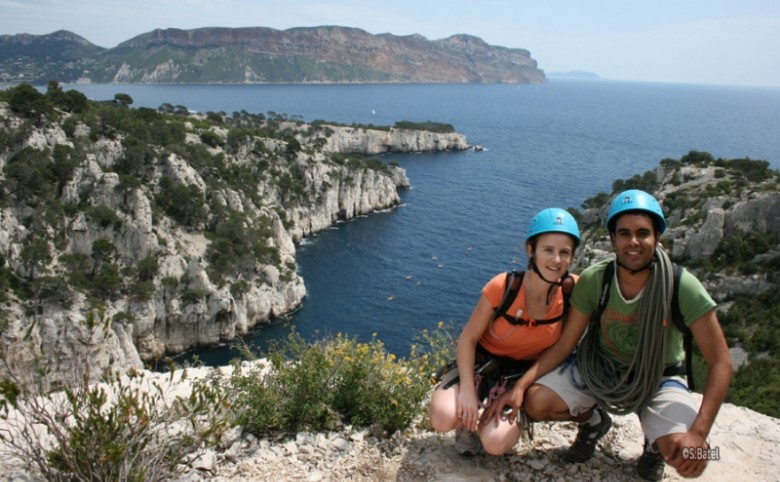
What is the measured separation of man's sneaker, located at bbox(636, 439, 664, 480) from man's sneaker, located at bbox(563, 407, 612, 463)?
47cm

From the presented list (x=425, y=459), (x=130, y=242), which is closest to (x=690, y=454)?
(x=425, y=459)

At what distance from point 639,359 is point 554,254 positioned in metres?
1.46

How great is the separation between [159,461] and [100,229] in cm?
3831

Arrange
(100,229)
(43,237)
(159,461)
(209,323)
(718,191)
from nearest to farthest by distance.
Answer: (159,461) < (43,237) < (100,229) < (209,323) < (718,191)

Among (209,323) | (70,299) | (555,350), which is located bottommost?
(209,323)

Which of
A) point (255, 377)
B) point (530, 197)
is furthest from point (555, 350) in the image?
point (530, 197)

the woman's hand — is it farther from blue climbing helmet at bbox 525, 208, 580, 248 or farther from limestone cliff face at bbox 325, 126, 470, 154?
limestone cliff face at bbox 325, 126, 470, 154

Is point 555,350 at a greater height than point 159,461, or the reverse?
point 555,350

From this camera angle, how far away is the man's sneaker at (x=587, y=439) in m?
6.07

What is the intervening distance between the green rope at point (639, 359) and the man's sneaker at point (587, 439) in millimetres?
379

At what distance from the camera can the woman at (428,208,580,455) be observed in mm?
5543

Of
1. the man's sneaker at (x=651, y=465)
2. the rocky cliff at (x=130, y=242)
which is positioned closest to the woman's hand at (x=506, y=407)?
the man's sneaker at (x=651, y=465)

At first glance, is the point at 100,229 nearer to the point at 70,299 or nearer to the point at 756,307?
the point at 70,299

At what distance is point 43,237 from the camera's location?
35875mm
